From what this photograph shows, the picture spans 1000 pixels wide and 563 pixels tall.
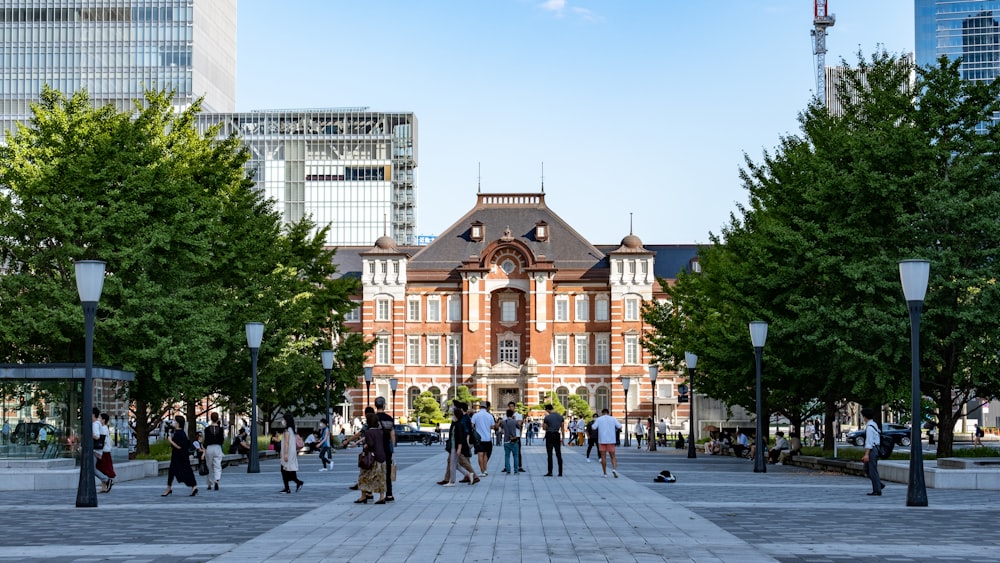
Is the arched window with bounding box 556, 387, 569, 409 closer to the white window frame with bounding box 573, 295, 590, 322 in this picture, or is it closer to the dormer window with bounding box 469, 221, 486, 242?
the white window frame with bounding box 573, 295, 590, 322

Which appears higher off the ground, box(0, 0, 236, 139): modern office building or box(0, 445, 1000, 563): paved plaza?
box(0, 0, 236, 139): modern office building

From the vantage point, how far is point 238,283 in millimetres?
45625

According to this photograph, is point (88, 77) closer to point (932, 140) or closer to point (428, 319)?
point (428, 319)

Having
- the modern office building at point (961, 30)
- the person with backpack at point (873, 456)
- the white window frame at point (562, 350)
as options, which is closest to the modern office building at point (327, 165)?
the white window frame at point (562, 350)

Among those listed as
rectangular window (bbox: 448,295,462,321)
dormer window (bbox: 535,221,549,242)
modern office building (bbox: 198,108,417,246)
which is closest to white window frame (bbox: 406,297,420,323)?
rectangular window (bbox: 448,295,462,321)

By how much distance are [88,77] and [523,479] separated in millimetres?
128896

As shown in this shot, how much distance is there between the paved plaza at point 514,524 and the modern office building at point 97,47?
416 feet

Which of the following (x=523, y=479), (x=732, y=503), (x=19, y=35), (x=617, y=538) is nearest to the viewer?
(x=617, y=538)

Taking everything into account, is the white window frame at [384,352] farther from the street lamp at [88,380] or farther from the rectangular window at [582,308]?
the street lamp at [88,380]

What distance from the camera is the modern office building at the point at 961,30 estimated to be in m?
182

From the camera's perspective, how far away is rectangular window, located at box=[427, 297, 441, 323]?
100812mm

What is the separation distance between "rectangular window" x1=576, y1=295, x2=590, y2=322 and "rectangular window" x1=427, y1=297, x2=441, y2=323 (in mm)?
10587

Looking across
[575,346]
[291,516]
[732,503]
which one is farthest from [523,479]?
[575,346]

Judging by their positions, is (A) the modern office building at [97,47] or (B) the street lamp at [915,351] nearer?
(B) the street lamp at [915,351]
